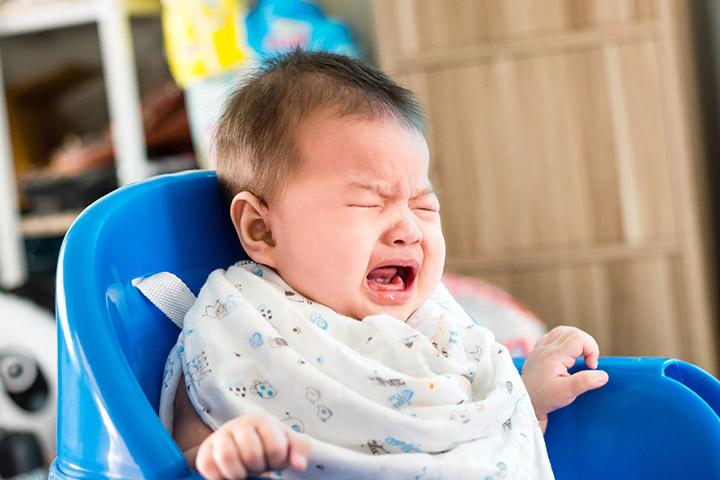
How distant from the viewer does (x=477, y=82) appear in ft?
7.24

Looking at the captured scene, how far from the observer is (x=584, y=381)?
35.6 inches

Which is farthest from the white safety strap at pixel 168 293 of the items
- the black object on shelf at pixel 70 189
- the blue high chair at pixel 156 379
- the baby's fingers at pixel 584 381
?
the black object on shelf at pixel 70 189

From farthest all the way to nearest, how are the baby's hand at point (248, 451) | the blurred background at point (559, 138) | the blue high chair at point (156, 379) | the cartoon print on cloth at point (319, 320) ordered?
the blurred background at point (559, 138), the cartoon print on cloth at point (319, 320), the blue high chair at point (156, 379), the baby's hand at point (248, 451)

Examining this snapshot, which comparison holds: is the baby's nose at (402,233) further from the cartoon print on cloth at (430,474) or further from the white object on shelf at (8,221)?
the white object on shelf at (8,221)

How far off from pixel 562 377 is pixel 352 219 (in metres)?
0.24

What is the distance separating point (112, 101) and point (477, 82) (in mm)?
992

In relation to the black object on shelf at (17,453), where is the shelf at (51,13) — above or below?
above

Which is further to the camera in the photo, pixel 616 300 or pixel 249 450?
pixel 616 300

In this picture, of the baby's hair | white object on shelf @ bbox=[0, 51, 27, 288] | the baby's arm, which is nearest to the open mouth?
the baby's hair

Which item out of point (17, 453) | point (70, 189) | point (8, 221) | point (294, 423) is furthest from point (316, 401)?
point (8, 221)

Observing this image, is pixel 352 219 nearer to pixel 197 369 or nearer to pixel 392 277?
pixel 392 277

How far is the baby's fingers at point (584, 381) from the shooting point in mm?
903

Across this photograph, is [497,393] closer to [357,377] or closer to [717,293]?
[357,377]

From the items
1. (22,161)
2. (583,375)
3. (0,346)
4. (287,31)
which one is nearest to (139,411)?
(583,375)
